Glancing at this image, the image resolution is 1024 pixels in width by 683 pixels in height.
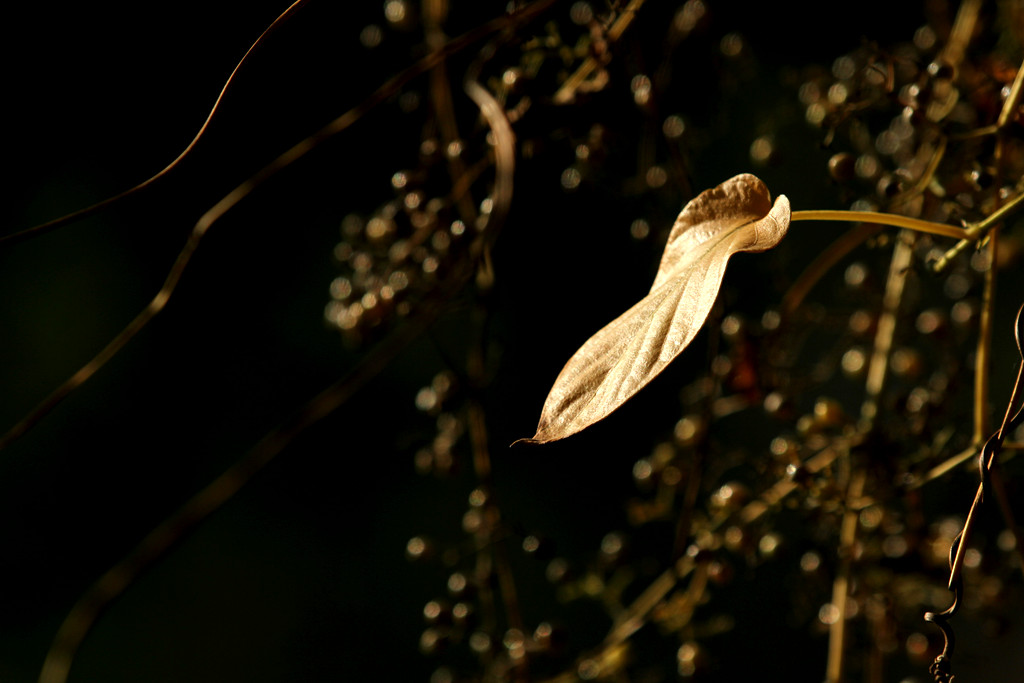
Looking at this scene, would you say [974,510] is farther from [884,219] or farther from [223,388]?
[223,388]

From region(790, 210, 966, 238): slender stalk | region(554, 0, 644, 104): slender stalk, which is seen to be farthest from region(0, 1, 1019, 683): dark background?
region(790, 210, 966, 238): slender stalk

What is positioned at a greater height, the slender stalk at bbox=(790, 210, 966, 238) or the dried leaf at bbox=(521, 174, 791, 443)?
the dried leaf at bbox=(521, 174, 791, 443)

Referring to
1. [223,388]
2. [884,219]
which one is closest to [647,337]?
[884,219]

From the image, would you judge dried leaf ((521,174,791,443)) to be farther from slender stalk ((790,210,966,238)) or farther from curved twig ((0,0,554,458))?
curved twig ((0,0,554,458))

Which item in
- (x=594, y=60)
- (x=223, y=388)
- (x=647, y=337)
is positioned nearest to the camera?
(x=647, y=337)

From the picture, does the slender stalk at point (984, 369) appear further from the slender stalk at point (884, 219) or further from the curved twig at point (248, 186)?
the curved twig at point (248, 186)
